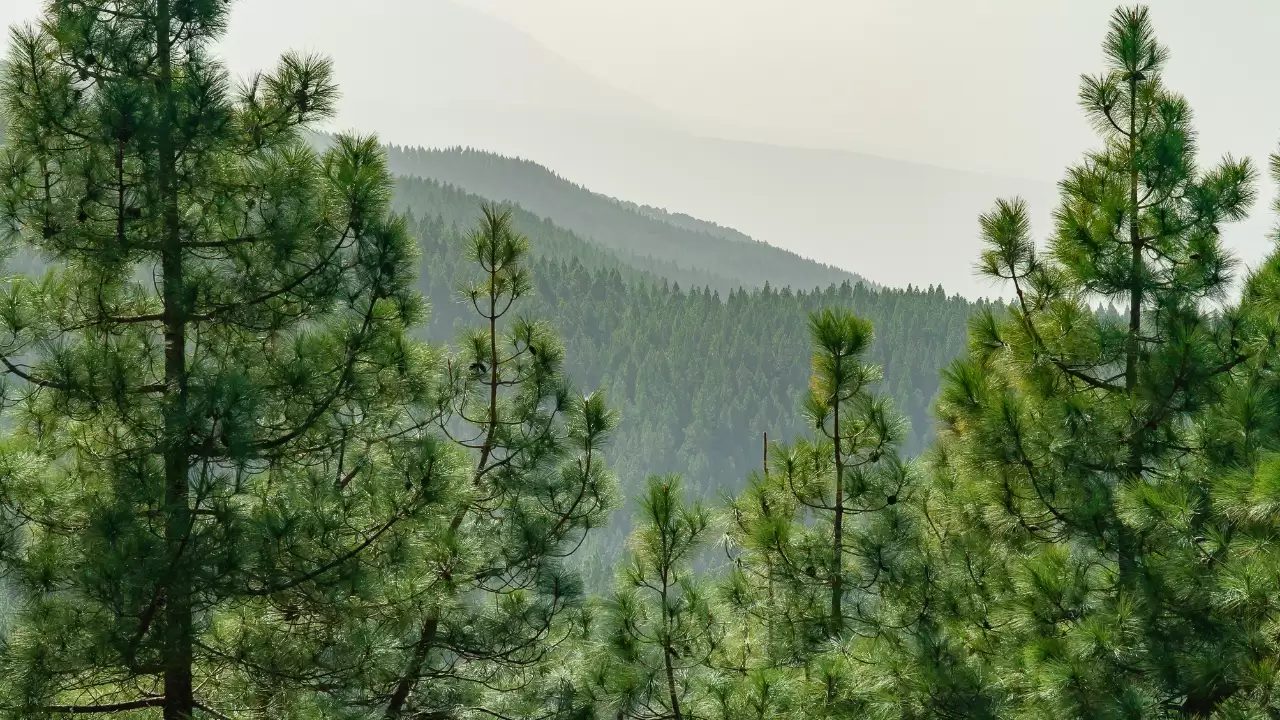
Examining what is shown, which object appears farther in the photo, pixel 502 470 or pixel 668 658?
pixel 502 470

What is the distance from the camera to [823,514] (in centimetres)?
598

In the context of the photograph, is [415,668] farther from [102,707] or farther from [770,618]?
[770,618]

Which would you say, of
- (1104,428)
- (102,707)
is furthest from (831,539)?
(102,707)

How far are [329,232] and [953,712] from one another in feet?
12.5

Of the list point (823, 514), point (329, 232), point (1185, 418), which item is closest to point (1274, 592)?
point (1185, 418)

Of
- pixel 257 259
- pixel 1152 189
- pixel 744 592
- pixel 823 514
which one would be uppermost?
pixel 1152 189

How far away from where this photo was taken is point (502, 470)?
253 inches

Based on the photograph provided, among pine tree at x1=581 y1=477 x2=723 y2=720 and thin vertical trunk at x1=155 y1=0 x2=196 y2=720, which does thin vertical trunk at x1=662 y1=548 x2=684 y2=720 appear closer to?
pine tree at x1=581 y1=477 x2=723 y2=720

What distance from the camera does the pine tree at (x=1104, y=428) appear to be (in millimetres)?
5336

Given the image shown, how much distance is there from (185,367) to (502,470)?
5.88 ft

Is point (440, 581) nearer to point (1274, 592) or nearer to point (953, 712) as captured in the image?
point (953, 712)

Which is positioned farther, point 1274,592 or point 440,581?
point 440,581

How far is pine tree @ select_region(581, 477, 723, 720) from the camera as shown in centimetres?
554

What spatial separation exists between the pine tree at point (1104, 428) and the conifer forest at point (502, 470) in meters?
0.02
